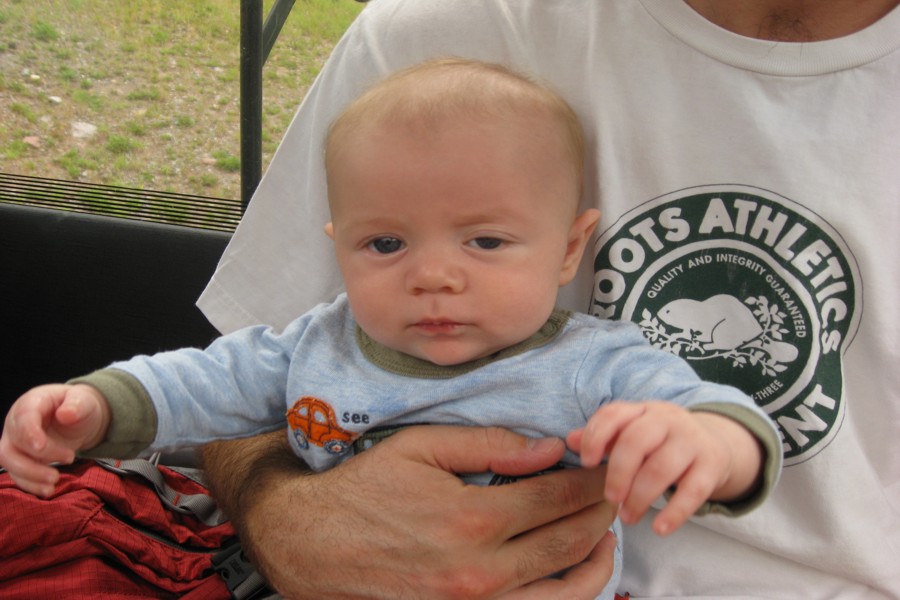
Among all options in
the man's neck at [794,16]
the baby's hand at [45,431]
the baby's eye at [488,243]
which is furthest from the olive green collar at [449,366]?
the man's neck at [794,16]

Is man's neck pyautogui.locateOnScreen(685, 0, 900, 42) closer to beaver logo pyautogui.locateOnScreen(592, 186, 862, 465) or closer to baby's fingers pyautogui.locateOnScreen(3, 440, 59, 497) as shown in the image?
beaver logo pyautogui.locateOnScreen(592, 186, 862, 465)

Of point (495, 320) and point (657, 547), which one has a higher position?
point (495, 320)

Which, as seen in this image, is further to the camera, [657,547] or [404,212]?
[657,547]

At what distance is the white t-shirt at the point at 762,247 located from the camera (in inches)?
45.2

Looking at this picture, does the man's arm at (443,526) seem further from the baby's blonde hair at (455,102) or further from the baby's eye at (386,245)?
the baby's blonde hair at (455,102)

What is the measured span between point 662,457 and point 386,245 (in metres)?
0.50

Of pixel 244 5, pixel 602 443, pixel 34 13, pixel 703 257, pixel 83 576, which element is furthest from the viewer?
pixel 34 13

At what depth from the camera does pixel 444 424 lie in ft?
3.83

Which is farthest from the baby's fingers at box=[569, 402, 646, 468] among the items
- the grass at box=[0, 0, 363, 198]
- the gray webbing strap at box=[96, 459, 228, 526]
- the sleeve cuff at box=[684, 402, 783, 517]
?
the grass at box=[0, 0, 363, 198]

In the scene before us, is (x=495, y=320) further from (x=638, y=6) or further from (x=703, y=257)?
(x=638, y=6)

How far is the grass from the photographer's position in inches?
162

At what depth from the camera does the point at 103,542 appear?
134 cm

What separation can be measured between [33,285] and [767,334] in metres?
1.63

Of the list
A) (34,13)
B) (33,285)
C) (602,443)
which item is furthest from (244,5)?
(34,13)
